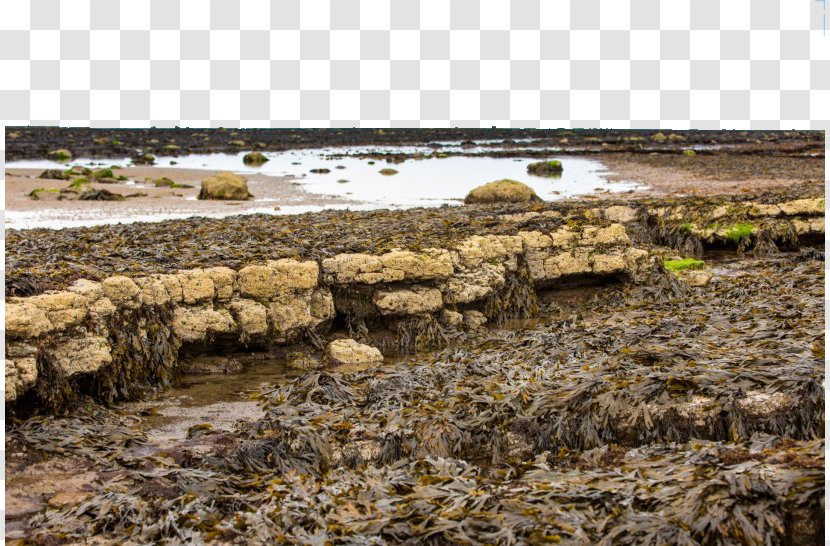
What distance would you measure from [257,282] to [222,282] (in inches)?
14.5

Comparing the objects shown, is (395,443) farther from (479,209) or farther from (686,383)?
(479,209)

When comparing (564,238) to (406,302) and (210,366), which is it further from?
(210,366)

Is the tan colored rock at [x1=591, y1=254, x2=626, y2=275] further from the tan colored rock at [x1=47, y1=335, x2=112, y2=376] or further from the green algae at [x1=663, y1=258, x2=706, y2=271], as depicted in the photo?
the tan colored rock at [x1=47, y1=335, x2=112, y2=376]

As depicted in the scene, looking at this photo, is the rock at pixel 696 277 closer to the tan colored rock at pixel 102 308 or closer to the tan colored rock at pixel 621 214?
the tan colored rock at pixel 621 214

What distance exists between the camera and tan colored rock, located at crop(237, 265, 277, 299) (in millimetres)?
8336

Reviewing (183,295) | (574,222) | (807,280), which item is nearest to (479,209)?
(574,222)

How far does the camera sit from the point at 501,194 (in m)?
19.3

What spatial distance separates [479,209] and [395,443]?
825 centimetres

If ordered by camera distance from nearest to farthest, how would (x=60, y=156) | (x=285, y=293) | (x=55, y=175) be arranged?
1. (x=285, y=293)
2. (x=55, y=175)
3. (x=60, y=156)

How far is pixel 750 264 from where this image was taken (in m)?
11.7

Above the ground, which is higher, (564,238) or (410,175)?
(410,175)

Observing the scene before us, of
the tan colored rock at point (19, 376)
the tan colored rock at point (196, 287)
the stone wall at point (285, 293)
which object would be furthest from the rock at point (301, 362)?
the tan colored rock at point (19, 376)

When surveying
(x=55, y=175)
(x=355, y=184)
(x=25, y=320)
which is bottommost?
(x=25, y=320)

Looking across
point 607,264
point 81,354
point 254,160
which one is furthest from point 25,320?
point 254,160
